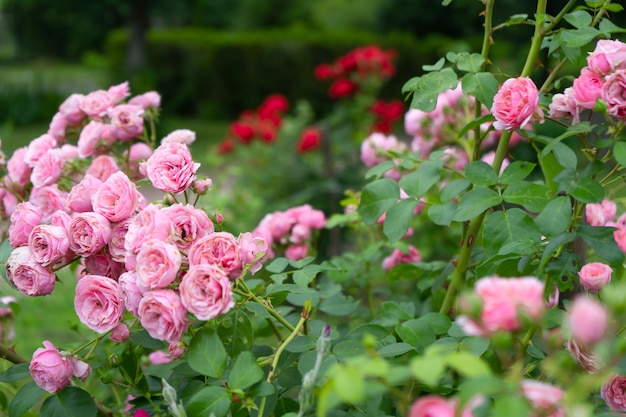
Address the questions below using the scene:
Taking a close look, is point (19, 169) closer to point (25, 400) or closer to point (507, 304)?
point (25, 400)

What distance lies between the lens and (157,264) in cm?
105

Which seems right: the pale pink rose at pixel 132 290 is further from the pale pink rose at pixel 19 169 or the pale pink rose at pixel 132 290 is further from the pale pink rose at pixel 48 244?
the pale pink rose at pixel 19 169

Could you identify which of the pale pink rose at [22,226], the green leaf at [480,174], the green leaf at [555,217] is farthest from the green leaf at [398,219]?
the pale pink rose at [22,226]

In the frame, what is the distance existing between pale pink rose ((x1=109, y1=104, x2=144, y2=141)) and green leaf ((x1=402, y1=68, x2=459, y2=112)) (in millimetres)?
568

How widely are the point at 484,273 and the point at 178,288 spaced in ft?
1.69

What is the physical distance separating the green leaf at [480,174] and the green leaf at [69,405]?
0.72 metres

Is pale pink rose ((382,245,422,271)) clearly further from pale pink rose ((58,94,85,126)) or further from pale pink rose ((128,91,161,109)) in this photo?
pale pink rose ((58,94,85,126))

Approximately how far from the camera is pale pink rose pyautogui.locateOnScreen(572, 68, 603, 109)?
1202mm

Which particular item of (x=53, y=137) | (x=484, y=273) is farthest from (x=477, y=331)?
(x=53, y=137)

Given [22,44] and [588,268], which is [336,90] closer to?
[588,268]

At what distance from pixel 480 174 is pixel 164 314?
59 cm

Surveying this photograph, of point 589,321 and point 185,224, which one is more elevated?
point 589,321

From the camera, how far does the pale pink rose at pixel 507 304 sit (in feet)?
2.32

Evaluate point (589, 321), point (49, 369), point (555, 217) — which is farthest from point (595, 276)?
point (49, 369)
